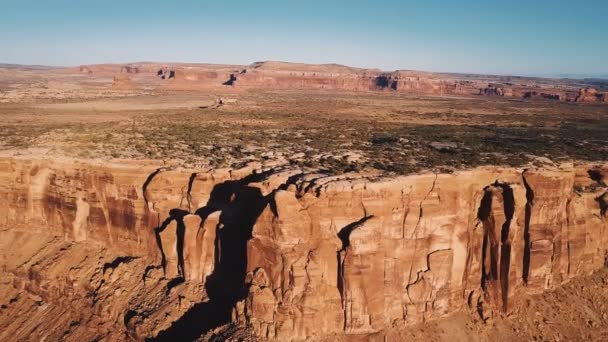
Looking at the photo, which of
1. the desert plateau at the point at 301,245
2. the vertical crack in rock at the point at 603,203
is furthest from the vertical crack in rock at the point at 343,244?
the vertical crack in rock at the point at 603,203

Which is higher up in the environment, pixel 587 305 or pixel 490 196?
pixel 490 196

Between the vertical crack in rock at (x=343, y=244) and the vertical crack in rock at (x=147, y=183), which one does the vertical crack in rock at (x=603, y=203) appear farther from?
the vertical crack in rock at (x=147, y=183)

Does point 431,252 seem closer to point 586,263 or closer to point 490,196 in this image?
point 490,196

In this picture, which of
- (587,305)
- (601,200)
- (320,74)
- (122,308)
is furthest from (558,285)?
(320,74)

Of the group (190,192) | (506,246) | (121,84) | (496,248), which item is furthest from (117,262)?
(121,84)

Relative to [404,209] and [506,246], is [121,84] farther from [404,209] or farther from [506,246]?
[506,246]

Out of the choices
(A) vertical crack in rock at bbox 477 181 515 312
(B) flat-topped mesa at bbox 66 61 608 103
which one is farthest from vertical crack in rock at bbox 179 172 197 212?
(B) flat-topped mesa at bbox 66 61 608 103
